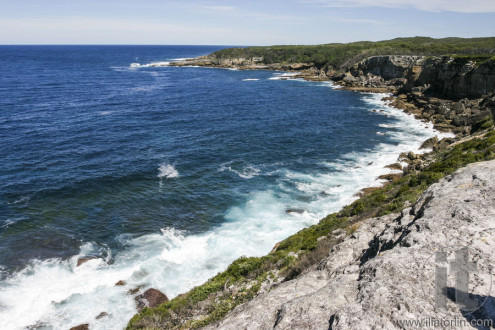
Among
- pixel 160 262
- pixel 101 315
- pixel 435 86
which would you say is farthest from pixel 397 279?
pixel 435 86

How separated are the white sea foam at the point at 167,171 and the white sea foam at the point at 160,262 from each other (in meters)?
0.30

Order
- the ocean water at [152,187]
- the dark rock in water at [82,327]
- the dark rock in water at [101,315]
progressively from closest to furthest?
the dark rock in water at [82,327], the dark rock in water at [101,315], the ocean water at [152,187]

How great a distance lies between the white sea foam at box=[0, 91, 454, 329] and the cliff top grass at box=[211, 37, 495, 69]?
212 feet

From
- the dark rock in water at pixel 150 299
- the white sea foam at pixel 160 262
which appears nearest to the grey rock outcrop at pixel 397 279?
the dark rock in water at pixel 150 299

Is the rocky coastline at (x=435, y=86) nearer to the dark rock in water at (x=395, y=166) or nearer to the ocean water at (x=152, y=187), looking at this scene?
the ocean water at (x=152, y=187)

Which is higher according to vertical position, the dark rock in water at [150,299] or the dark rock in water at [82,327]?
the dark rock in water at [150,299]

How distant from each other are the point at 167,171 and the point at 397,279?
34.2m

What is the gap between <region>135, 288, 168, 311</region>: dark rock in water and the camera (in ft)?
66.2

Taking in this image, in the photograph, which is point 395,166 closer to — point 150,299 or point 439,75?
point 150,299

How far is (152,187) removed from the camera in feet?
118

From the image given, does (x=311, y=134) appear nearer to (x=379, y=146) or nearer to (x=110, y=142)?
(x=379, y=146)

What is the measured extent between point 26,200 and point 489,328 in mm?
39061

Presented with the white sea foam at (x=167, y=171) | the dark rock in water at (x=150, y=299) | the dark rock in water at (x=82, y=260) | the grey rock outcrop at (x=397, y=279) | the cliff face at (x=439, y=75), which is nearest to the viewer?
the grey rock outcrop at (x=397, y=279)

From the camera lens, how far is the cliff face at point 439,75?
207 feet
